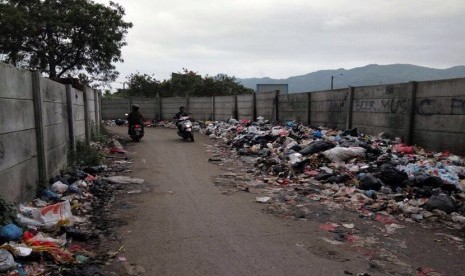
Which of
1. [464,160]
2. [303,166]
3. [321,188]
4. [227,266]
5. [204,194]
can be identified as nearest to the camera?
[227,266]

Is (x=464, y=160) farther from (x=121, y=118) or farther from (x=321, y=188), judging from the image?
(x=121, y=118)

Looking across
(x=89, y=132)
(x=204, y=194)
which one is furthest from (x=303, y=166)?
(x=89, y=132)

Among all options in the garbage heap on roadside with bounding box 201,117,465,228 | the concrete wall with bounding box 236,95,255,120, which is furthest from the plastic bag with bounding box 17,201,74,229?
the concrete wall with bounding box 236,95,255,120

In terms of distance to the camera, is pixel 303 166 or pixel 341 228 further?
pixel 303 166

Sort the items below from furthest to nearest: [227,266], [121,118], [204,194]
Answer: [121,118] → [204,194] → [227,266]

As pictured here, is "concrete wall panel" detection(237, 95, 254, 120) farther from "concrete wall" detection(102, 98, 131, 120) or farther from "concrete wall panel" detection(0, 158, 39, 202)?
"concrete wall panel" detection(0, 158, 39, 202)

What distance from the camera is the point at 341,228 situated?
478 cm

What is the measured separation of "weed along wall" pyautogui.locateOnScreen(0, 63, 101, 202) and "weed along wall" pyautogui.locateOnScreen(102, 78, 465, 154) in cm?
759

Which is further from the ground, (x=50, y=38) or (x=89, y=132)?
(x=50, y=38)

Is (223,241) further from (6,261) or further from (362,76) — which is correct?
(362,76)

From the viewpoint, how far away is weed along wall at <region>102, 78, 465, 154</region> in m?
8.02

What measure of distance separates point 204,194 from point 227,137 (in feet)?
30.8

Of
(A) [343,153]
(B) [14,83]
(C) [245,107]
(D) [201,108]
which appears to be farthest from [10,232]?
(D) [201,108]

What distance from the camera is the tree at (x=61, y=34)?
59.0ft
